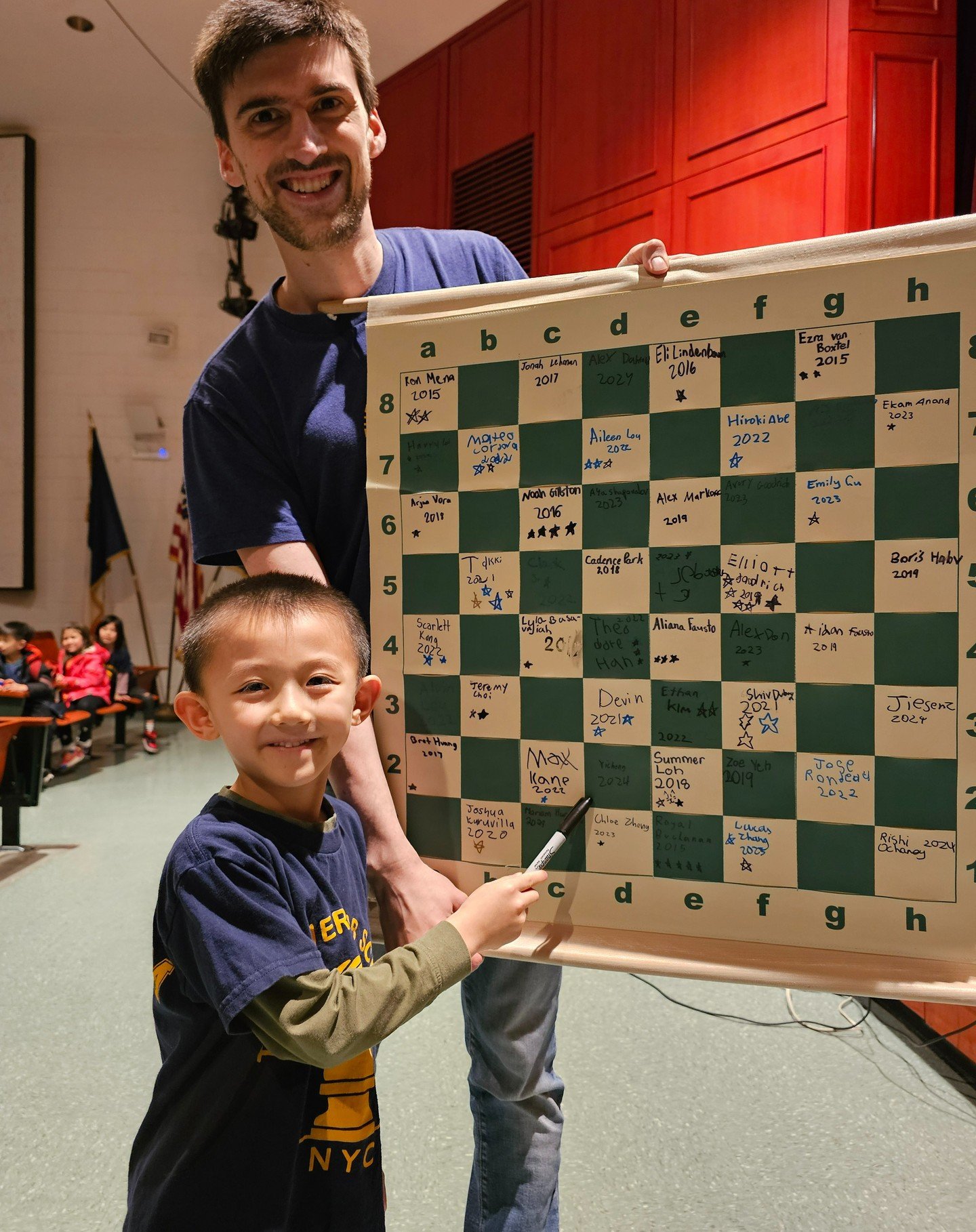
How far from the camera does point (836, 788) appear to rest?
3.07 feet

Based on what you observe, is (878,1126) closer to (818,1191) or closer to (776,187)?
(818,1191)

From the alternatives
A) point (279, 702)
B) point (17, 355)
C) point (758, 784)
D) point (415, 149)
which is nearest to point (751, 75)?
point (415, 149)

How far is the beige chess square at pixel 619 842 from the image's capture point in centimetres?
100

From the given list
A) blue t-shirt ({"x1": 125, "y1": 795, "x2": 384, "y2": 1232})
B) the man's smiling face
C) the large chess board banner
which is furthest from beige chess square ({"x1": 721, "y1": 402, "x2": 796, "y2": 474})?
blue t-shirt ({"x1": 125, "y1": 795, "x2": 384, "y2": 1232})

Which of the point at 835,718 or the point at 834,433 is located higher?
the point at 834,433

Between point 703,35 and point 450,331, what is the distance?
9.74 feet

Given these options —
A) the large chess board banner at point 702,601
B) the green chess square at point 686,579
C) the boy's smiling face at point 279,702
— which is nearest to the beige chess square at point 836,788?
the large chess board banner at point 702,601

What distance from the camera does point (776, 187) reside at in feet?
9.52

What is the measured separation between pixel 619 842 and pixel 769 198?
108 inches

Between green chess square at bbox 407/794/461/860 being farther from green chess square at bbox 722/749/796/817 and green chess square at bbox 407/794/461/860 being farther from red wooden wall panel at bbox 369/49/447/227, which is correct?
red wooden wall panel at bbox 369/49/447/227

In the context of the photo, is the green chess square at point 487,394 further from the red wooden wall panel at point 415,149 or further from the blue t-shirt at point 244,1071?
the red wooden wall panel at point 415,149

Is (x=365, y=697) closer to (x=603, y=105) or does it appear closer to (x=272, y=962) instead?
(x=272, y=962)

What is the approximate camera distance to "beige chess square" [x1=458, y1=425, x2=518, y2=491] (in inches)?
41.1

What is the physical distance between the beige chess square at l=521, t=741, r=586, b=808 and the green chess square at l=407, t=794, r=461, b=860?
4.0 inches
